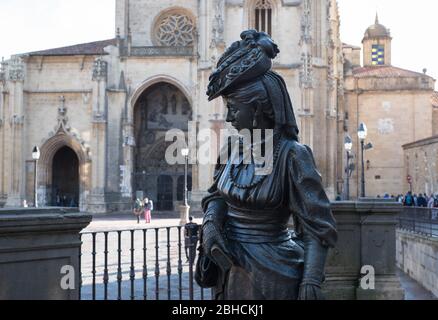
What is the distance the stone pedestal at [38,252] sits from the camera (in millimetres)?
3664

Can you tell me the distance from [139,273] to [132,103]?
26892 mm

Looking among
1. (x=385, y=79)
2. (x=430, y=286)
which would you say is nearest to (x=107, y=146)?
(x=385, y=79)

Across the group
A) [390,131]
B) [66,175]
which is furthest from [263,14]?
[66,175]

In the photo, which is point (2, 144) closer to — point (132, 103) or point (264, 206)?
point (132, 103)

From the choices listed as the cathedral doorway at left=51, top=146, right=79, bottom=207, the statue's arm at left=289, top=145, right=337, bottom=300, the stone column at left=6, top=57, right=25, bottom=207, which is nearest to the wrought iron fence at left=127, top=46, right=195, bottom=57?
the stone column at left=6, top=57, right=25, bottom=207

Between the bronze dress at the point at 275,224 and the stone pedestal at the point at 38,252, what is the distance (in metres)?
1.26

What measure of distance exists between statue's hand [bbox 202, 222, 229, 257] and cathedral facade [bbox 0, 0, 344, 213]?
108ft

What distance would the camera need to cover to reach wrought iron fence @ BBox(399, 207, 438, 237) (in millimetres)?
14383

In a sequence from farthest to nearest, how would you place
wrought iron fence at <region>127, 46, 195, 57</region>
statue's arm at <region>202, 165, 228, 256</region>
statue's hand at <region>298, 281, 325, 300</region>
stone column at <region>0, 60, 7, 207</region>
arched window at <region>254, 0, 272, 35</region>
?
arched window at <region>254, 0, 272, 35</region> → wrought iron fence at <region>127, 46, 195, 57</region> → stone column at <region>0, 60, 7, 207</region> → statue's arm at <region>202, 165, 228, 256</region> → statue's hand at <region>298, 281, 325, 300</region>

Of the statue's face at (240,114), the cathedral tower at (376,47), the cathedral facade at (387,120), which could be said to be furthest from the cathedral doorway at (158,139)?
the statue's face at (240,114)

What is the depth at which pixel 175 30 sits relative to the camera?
4231 centimetres

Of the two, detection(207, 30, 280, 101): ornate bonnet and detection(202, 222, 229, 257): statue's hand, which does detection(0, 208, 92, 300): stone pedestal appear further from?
detection(207, 30, 280, 101): ornate bonnet

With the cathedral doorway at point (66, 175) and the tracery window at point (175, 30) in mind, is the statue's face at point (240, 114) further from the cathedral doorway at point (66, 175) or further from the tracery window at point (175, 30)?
the tracery window at point (175, 30)

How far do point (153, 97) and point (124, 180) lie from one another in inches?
263
